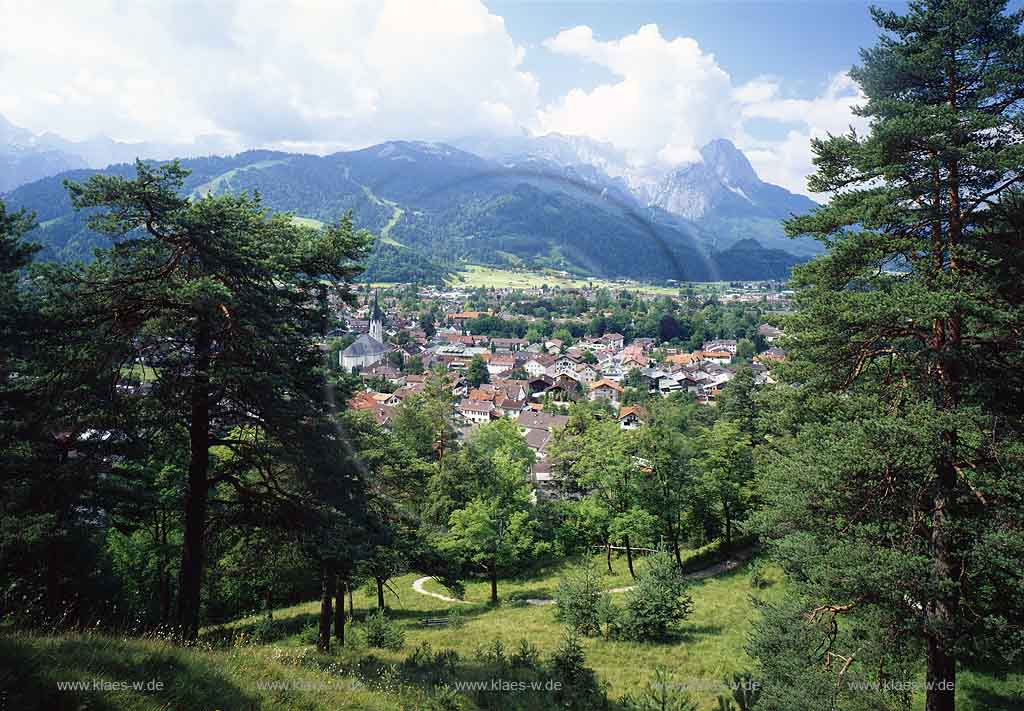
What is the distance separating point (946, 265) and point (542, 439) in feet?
140

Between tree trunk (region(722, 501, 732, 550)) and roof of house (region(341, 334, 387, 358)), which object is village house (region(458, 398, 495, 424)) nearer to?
roof of house (region(341, 334, 387, 358))

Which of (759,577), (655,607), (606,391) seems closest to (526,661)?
(655,607)

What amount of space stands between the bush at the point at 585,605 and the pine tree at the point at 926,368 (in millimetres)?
7204

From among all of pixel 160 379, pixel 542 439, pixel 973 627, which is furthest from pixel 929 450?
pixel 542 439

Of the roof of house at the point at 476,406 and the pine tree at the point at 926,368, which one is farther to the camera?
the roof of house at the point at 476,406

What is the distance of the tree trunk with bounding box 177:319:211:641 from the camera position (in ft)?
21.9

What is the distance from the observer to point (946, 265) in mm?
6379

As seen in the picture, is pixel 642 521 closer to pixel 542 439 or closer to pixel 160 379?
pixel 160 379

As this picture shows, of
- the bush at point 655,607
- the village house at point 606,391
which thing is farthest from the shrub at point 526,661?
the village house at point 606,391

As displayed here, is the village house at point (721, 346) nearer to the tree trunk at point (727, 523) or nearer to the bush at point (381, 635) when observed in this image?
the tree trunk at point (727, 523)

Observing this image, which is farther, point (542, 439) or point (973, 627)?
point (542, 439)

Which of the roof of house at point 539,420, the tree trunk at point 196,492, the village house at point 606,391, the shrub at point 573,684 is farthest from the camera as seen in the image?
the village house at point 606,391

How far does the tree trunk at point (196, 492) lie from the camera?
6.68 meters

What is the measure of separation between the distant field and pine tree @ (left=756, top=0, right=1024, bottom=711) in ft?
541
